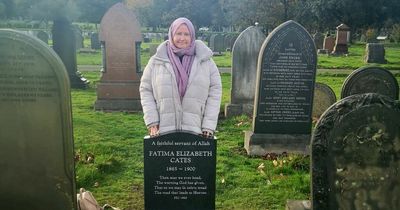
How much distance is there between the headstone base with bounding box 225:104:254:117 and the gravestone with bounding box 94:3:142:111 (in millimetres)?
2474

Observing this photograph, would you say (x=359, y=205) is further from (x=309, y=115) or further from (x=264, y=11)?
(x=264, y=11)

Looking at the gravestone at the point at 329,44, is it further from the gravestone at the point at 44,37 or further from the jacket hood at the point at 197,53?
the jacket hood at the point at 197,53

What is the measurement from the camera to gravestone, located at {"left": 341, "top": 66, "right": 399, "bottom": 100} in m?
8.48

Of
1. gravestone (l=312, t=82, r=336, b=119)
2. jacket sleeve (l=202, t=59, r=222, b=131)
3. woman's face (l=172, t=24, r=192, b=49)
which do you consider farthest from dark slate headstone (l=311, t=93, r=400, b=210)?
gravestone (l=312, t=82, r=336, b=119)

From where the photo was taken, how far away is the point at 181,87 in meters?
4.40

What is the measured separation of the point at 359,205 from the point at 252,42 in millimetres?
7322

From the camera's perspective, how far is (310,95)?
7.33 metres

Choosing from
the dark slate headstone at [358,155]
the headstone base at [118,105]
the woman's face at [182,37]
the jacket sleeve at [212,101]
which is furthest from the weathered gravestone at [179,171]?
the headstone base at [118,105]

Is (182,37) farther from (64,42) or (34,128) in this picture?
(64,42)

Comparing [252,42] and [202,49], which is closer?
[202,49]

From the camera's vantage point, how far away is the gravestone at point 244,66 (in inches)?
408

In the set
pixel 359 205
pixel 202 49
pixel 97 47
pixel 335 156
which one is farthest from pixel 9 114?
pixel 97 47

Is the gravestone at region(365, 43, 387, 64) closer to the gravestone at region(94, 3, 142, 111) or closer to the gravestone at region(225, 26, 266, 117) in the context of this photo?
the gravestone at region(225, 26, 266, 117)

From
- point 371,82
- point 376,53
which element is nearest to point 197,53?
point 371,82
